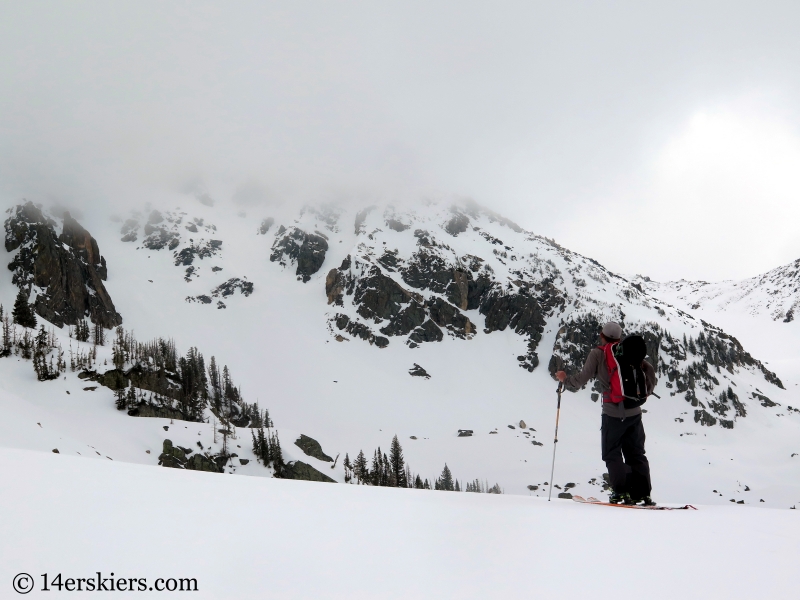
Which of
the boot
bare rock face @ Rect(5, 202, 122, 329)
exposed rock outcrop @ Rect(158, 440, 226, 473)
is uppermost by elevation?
bare rock face @ Rect(5, 202, 122, 329)

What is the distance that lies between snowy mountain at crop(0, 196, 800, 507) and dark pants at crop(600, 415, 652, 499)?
4144 centimetres

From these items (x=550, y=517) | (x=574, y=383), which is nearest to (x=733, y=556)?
(x=550, y=517)

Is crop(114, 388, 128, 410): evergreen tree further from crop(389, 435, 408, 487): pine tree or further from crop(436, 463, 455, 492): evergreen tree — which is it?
crop(436, 463, 455, 492): evergreen tree

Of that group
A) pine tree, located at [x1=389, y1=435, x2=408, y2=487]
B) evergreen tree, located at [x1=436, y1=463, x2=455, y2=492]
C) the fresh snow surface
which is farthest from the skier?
evergreen tree, located at [x1=436, y1=463, x2=455, y2=492]

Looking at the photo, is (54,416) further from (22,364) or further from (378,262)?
(378,262)

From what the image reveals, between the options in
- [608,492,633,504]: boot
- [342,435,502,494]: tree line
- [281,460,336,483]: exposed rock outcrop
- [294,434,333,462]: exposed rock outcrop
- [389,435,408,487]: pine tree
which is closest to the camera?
[608,492,633,504]: boot

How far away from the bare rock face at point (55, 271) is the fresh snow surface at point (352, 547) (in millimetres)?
137027

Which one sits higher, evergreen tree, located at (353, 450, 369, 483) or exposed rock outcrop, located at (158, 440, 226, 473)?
exposed rock outcrop, located at (158, 440, 226, 473)

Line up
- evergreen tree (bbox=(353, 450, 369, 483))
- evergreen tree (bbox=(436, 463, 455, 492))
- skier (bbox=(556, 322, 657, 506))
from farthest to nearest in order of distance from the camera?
1. evergreen tree (bbox=(436, 463, 455, 492))
2. evergreen tree (bbox=(353, 450, 369, 483))
3. skier (bbox=(556, 322, 657, 506))

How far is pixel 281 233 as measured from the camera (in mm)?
189125

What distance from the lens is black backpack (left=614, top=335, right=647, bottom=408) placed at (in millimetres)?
6234

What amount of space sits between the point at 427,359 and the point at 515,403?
3162cm

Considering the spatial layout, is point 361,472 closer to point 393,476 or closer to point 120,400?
point 393,476

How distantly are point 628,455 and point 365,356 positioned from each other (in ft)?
431
